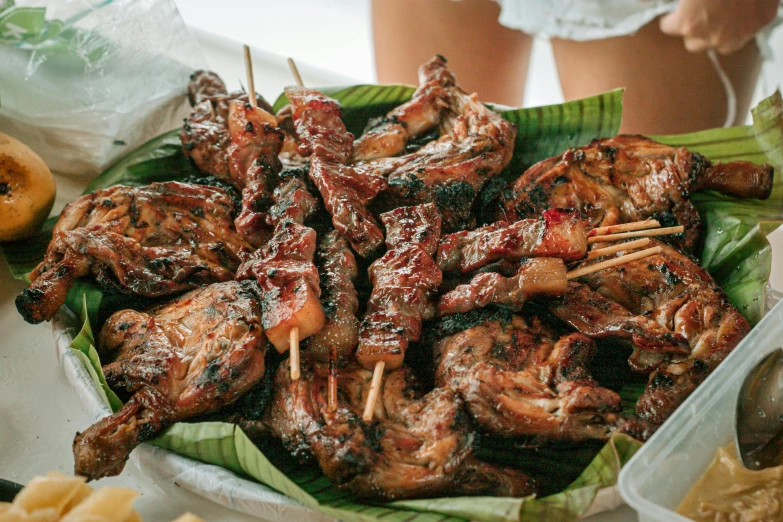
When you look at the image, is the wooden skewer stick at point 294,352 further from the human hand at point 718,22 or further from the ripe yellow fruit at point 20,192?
the human hand at point 718,22

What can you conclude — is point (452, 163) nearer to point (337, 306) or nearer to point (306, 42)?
point (337, 306)

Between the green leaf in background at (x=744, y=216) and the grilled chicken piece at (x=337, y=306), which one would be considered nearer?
the grilled chicken piece at (x=337, y=306)

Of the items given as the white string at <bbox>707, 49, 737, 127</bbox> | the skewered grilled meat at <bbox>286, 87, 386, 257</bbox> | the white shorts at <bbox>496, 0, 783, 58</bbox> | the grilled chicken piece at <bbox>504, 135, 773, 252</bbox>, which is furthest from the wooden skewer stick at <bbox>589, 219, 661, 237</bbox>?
the white string at <bbox>707, 49, 737, 127</bbox>

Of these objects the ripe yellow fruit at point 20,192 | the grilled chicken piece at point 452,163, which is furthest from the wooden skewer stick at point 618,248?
the ripe yellow fruit at point 20,192

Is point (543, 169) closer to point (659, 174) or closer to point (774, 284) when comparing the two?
point (659, 174)

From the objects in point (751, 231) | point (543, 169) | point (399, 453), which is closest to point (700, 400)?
point (399, 453)

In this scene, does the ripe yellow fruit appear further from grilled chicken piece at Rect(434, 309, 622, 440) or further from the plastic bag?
grilled chicken piece at Rect(434, 309, 622, 440)

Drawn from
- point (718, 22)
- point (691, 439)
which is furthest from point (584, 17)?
point (691, 439)
